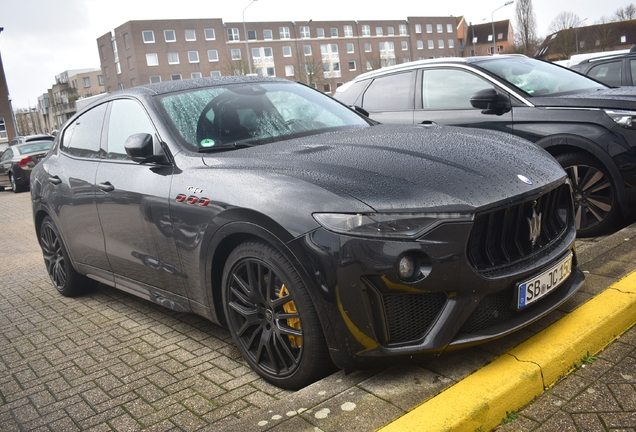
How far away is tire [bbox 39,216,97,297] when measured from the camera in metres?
5.25

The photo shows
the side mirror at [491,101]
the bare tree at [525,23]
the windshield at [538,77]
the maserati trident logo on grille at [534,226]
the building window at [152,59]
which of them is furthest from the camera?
the building window at [152,59]

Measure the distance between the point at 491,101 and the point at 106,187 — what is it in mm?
3388

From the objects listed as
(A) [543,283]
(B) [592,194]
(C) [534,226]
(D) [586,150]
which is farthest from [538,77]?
(A) [543,283]

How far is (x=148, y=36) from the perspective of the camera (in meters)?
76.5

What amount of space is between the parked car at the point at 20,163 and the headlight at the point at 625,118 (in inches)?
711

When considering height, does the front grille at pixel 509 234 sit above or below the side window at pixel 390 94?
below

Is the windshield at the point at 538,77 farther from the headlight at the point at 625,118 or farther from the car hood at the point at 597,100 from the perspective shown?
the headlight at the point at 625,118

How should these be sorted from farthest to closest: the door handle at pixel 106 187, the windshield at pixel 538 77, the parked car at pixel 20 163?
the parked car at pixel 20 163 < the windshield at pixel 538 77 < the door handle at pixel 106 187

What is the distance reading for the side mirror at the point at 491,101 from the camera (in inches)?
212

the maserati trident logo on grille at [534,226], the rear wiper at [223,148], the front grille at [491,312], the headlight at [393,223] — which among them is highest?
the rear wiper at [223,148]

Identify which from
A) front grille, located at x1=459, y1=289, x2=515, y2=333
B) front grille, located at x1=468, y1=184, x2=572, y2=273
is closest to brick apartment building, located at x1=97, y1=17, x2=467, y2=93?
front grille, located at x1=468, y1=184, x2=572, y2=273

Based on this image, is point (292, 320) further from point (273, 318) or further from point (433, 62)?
point (433, 62)

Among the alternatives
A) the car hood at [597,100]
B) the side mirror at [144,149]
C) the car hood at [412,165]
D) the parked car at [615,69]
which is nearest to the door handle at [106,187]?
the side mirror at [144,149]

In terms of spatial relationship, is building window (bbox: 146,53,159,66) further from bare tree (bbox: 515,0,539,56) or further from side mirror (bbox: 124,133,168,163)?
side mirror (bbox: 124,133,168,163)
